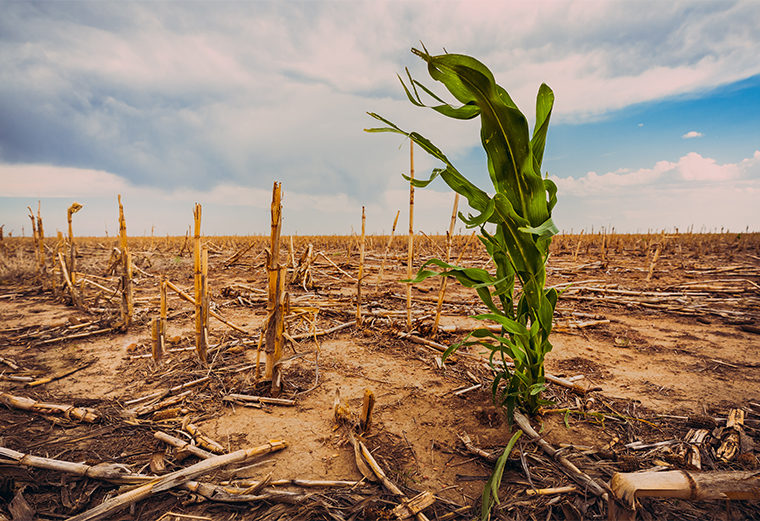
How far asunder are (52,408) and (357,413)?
2593 millimetres

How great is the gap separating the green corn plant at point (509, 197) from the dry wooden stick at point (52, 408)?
2939 millimetres

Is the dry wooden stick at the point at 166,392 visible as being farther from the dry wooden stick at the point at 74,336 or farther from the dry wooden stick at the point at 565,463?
the dry wooden stick at the point at 565,463

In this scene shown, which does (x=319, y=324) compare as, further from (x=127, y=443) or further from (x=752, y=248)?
(x=752, y=248)

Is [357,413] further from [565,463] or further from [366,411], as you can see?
[565,463]

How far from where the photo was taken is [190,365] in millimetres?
3695

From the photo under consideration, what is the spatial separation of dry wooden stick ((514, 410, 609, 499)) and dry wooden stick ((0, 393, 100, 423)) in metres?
3.35

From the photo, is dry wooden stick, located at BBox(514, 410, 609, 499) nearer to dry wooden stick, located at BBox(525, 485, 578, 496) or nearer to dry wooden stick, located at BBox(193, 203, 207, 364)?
dry wooden stick, located at BBox(525, 485, 578, 496)

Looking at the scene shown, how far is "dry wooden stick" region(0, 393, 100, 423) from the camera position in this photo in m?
2.81

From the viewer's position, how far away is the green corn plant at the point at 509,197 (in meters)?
2.08

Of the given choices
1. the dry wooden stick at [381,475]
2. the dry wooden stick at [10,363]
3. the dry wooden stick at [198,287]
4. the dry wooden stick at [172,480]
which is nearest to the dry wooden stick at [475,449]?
the dry wooden stick at [381,475]

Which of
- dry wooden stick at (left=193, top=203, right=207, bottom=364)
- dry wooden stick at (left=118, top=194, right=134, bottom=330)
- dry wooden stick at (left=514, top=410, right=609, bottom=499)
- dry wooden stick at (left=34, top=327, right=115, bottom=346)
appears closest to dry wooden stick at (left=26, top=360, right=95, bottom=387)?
dry wooden stick at (left=34, top=327, right=115, bottom=346)

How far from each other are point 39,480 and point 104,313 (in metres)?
4.25

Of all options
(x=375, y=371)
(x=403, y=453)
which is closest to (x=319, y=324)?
(x=375, y=371)

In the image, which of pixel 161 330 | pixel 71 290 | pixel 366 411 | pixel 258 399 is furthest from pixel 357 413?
pixel 71 290
